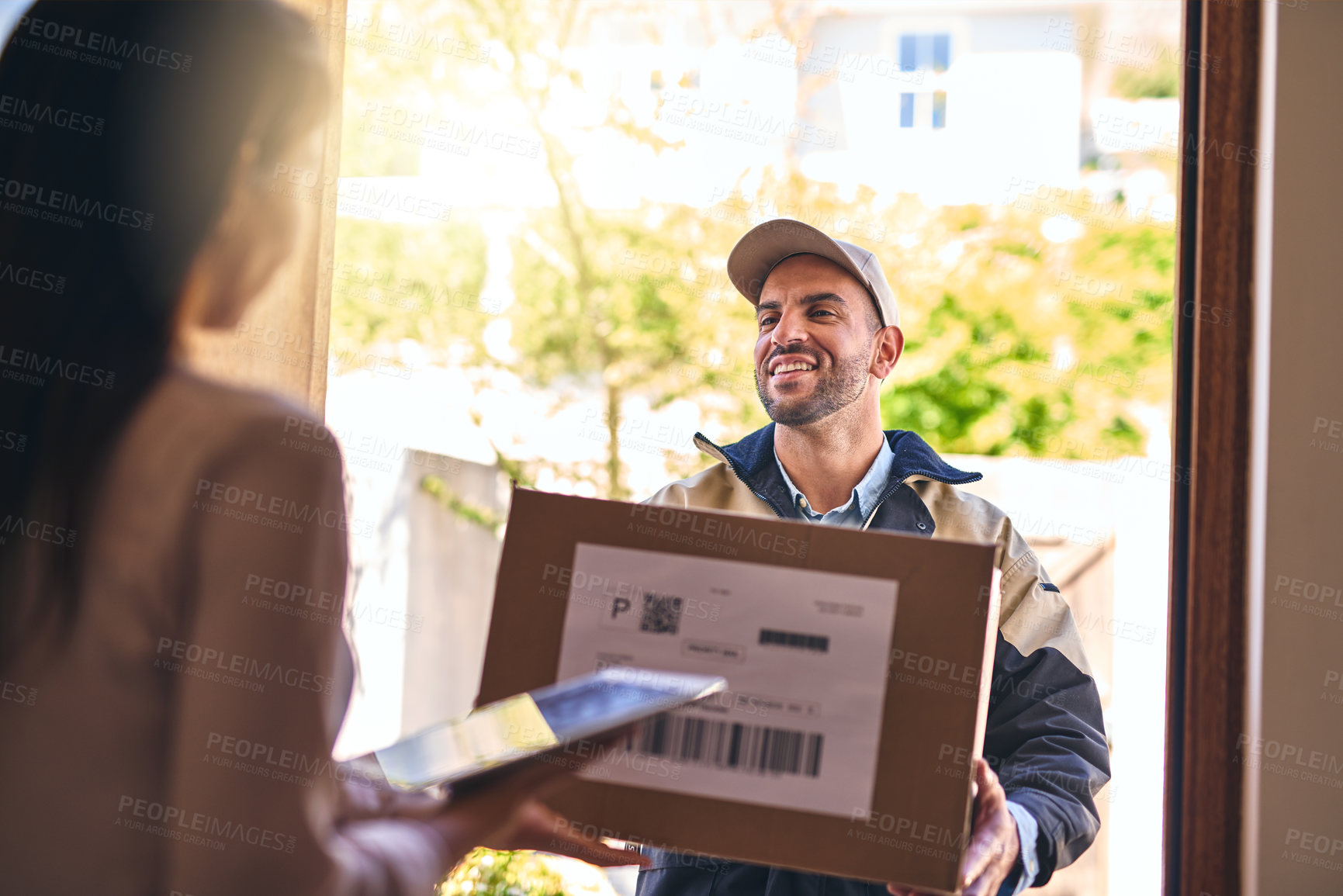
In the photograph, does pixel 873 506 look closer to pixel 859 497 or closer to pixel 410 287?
pixel 859 497

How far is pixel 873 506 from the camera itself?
142 cm

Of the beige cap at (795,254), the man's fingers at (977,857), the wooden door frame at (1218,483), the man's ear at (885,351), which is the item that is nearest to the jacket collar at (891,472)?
the man's ear at (885,351)

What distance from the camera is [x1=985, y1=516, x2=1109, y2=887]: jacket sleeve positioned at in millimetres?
1188

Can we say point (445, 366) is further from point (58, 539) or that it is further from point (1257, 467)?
point (58, 539)

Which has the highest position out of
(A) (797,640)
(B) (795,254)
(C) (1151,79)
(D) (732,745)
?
(C) (1151,79)

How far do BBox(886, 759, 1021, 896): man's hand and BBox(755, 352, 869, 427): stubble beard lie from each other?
577 millimetres

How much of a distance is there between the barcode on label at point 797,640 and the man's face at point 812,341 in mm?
523

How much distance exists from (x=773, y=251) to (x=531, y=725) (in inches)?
36.7

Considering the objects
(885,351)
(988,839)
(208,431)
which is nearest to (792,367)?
(885,351)

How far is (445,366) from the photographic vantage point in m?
3.61

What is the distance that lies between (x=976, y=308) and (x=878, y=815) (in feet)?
11.9

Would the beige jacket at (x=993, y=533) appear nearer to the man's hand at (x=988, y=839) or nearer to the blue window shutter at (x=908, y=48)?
the man's hand at (x=988, y=839)

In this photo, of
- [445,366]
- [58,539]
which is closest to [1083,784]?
[58,539]

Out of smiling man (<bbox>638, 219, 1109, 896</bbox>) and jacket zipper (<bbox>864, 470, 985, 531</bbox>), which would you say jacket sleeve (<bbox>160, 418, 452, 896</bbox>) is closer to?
smiling man (<bbox>638, 219, 1109, 896</bbox>)
